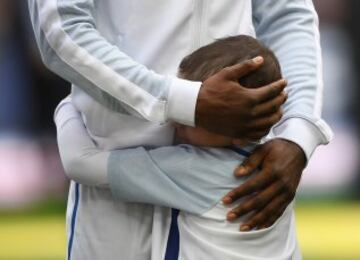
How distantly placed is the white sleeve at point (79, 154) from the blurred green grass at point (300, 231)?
3354mm

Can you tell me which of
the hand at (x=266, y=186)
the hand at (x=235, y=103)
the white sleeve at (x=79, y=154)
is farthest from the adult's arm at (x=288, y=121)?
the white sleeve at (x=79, y=154)

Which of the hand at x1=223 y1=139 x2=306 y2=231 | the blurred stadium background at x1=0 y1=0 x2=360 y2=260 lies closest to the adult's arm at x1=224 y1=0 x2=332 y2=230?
the hand at x1=223 y1=139 x2=306 y2=231

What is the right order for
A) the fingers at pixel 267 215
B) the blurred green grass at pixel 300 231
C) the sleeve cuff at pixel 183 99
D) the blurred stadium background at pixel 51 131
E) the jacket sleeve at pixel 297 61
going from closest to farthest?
the sleeve cuff at pixel 183 99
the fingers at pixel 267 215
the jacket sleeve at pixel 297 61
the blurred green grass at pixel 300 231
the blurred stadium background at pixel 51 131

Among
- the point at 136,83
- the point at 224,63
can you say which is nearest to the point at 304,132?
the point at 224,63

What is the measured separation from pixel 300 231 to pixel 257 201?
4.25m

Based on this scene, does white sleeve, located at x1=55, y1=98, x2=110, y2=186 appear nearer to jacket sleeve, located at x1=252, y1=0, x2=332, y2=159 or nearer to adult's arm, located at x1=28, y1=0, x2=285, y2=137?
adult's arm, located at x1=28, y1=0, x2=285, y2=137

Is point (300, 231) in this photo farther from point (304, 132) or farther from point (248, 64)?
point (248, 64)

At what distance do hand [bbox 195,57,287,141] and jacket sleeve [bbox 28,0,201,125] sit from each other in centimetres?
2

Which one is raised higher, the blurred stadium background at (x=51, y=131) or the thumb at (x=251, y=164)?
the thumb at (x=251, y=164)

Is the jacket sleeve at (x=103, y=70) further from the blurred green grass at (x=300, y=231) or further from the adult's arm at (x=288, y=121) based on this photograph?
the blurred green grass at (x=300, y=231)

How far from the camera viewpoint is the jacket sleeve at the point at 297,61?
2355 millimetres

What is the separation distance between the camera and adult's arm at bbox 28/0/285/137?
2119mm

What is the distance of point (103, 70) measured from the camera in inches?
84.8

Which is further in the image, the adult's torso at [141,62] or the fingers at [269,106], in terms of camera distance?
the adult's torso at [141,62]
